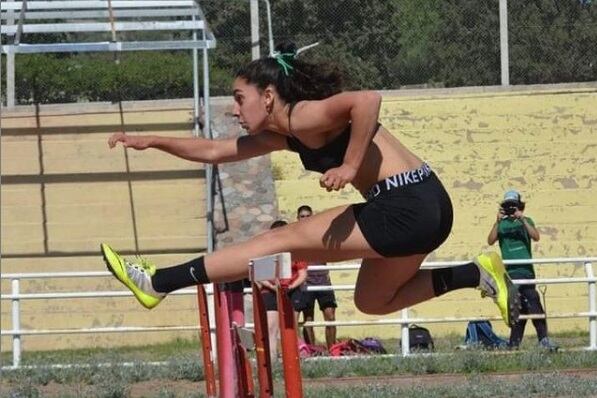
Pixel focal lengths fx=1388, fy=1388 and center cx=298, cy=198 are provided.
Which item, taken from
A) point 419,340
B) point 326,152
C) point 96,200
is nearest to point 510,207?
point 419,340

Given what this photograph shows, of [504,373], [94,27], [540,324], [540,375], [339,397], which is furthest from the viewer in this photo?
[94,27]

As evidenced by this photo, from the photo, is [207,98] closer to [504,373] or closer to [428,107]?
[428,107]

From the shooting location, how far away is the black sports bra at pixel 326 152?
6.47m

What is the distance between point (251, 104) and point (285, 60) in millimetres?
277

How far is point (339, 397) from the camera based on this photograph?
9.45 metres

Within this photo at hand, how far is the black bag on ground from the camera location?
1490cm

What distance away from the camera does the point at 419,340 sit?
15008 mm

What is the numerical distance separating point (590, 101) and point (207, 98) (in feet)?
16.8

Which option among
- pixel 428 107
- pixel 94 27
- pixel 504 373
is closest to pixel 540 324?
pixel 504 373

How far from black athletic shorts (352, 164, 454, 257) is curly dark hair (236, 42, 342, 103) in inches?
21.4

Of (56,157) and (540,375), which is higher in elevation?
(56,157)

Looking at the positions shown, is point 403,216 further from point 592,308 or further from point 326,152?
point 592,308

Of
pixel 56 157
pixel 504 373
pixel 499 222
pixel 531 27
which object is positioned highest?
pixel 531 27

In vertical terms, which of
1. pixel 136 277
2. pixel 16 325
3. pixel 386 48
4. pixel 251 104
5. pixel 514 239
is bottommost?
pixel 16 325
